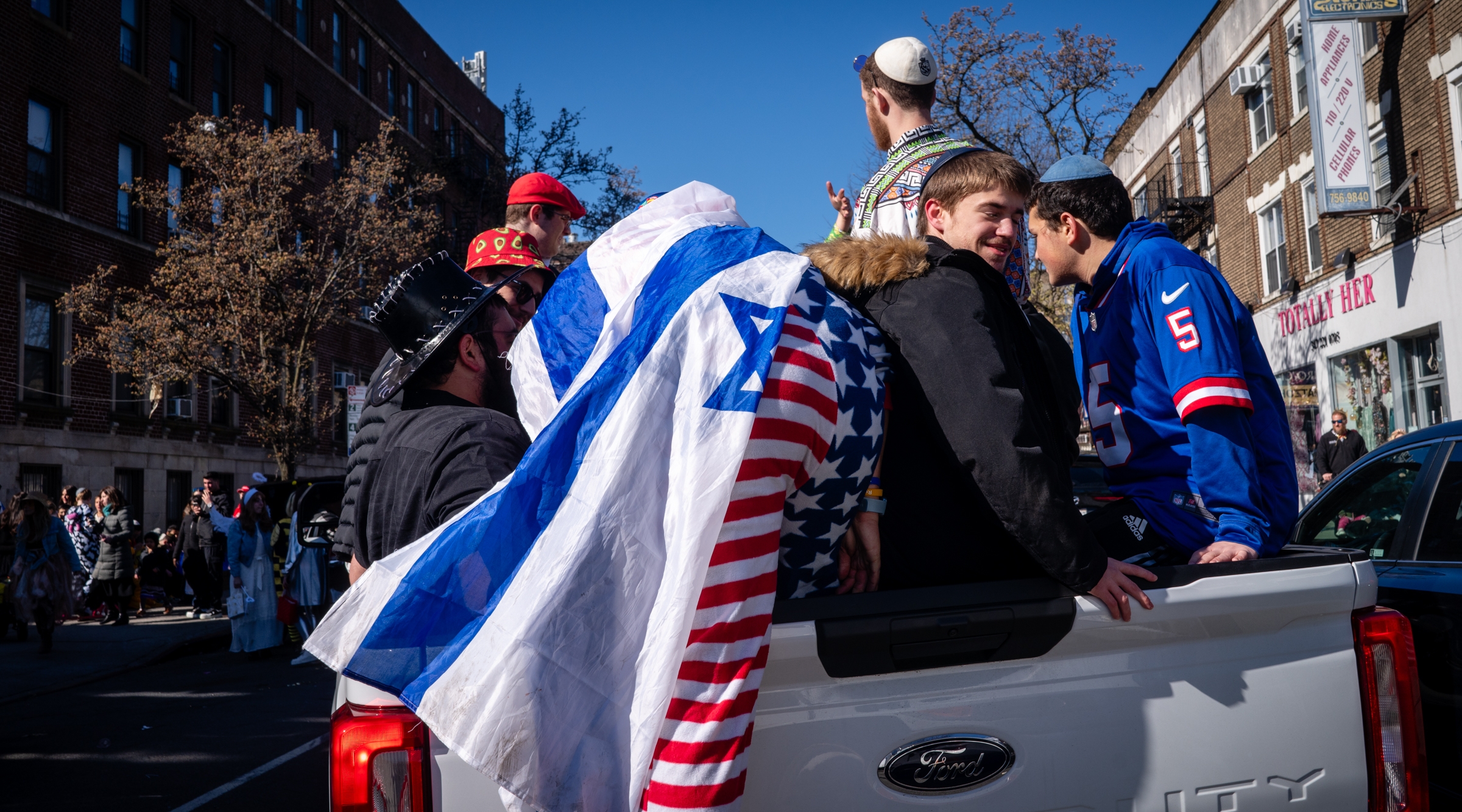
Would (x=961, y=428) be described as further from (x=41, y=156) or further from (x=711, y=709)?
(x=41, y=156)

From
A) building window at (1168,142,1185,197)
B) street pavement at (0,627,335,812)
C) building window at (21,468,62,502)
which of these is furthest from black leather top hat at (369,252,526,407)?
building window at (1168,142,1185,197)

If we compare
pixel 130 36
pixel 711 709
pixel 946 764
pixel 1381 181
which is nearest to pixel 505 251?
pixel 711 709

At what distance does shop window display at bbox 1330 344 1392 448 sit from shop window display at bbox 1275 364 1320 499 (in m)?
0.92

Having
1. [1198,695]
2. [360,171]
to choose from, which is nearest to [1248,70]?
[360,171]

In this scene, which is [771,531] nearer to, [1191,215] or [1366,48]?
[1366,48]

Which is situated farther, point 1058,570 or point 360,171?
point 360,171

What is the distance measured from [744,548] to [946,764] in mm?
501

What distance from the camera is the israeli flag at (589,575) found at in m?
1.69

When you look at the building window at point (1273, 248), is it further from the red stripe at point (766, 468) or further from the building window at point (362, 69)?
the building window at point (362, 69)

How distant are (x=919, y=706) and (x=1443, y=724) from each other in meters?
2.33

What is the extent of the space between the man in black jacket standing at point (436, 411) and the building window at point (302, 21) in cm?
3165

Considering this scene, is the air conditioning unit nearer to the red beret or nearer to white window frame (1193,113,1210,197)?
white window frame (1193,113,1210,197)

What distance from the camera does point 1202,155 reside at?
2759cm

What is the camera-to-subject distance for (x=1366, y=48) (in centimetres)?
1875
